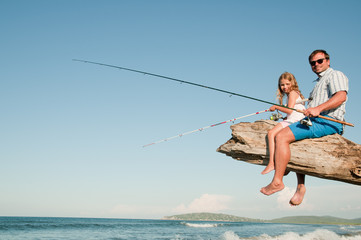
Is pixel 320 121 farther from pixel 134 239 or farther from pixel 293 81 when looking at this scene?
pixel 134 239

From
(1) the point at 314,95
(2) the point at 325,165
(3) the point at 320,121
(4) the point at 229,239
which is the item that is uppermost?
(1) the point at 314,95

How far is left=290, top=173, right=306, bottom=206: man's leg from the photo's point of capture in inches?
184

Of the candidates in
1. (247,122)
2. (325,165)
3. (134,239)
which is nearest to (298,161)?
(325,165)

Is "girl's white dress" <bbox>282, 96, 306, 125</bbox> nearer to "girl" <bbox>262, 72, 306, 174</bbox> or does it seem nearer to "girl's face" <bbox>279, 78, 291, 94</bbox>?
"girl" <bbox>262, 72, 306, 174</bbox>

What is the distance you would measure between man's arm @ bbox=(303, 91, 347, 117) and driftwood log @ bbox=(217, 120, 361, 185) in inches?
17.6

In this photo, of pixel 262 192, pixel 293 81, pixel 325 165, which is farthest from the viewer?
pixel 293 81

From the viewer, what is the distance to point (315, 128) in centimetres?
429

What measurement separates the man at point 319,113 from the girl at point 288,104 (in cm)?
11

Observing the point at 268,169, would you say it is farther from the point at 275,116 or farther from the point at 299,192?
the point at 275,116

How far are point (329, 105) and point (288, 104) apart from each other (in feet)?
2.95

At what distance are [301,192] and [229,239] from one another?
85.5 ft

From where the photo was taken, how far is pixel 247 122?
188 inches

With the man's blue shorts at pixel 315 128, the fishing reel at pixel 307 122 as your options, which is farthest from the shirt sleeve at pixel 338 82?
the fishing reel at pixel 307 122

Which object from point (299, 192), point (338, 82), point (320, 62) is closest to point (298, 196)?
point (299, 192)
